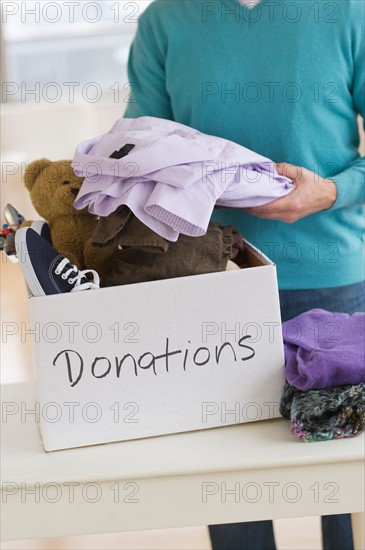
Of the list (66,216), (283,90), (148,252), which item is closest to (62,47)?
(283,90)

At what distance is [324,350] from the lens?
34.2 inches

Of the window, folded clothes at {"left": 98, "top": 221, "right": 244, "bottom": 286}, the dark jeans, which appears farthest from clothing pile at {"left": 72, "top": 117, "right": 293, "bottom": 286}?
the window

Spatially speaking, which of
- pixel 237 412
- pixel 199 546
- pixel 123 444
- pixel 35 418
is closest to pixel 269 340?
pixel 237 412

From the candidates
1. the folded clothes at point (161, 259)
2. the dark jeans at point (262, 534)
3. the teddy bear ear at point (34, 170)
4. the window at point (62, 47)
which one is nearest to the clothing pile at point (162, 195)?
the folded clothes at point (161, 259)

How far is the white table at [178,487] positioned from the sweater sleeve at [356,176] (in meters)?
0.38

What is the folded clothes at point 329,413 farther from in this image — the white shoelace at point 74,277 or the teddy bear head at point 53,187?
the teddy bear head at point 53,187

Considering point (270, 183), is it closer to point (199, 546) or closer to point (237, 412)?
point (237, 412)

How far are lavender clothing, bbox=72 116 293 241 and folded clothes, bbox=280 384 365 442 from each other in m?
0.22

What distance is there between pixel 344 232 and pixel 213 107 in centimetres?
27

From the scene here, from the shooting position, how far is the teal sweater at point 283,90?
111 centimetres

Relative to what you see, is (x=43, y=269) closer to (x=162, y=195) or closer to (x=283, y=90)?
(x=162, y=195)

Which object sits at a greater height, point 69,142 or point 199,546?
point 69,142

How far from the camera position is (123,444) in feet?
2.92

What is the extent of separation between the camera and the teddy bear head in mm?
1015
